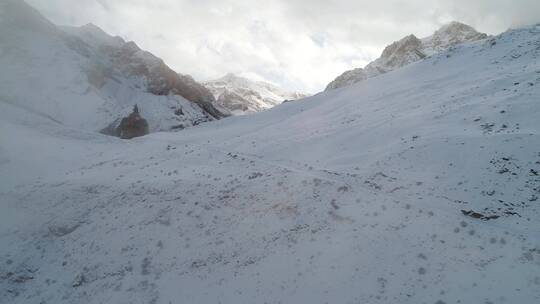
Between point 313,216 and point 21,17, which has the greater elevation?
point 21,17

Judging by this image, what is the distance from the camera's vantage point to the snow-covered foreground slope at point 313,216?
13.2m

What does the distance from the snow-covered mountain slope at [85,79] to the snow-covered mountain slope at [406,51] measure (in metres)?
40.3

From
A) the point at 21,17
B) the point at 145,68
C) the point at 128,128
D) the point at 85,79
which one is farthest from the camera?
the point at 145,68

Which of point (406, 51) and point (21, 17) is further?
point (406, 51)

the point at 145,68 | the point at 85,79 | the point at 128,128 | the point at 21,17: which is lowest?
the point at 128,128

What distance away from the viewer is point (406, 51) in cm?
11612

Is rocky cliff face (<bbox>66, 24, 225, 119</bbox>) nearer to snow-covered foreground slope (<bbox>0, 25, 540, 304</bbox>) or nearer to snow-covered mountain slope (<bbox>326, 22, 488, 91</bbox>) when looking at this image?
snow-covered mountain slope (<bbox>326, 22, 488, 91</bbox>)

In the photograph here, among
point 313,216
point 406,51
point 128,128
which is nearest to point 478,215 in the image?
point 313,216

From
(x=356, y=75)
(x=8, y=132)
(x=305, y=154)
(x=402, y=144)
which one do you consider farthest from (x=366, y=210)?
(x=356, y=75)

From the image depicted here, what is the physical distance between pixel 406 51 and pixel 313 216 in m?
111

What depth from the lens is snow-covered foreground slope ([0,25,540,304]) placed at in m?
13.2

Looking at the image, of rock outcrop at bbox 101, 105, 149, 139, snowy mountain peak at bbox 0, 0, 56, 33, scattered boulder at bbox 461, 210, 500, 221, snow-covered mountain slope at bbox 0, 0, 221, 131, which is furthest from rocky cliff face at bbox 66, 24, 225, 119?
scattered boulder at bbox 461, 210, 500, 221

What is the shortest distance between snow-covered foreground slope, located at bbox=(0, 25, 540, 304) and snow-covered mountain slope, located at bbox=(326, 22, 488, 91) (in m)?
82.2

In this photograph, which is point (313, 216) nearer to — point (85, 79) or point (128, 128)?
point (128, 128)
